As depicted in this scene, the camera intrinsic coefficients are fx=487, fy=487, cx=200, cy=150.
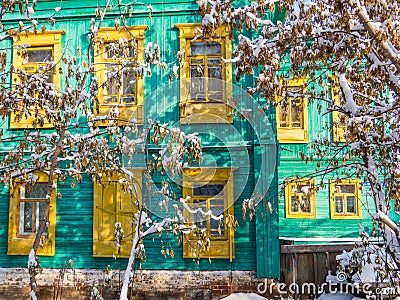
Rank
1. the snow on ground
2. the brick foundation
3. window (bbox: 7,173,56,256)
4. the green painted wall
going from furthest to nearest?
the green painted wall
window (bbox: 7,173,56,256)
the brick foundation
the snow on ground

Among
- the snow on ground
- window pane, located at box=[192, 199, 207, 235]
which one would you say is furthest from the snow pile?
window pane, located at box=[192, 199, 207, 235]

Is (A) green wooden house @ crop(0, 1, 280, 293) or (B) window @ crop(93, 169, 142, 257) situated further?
(B) window @ crop(93, 169, 142, 257)

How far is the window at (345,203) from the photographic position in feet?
52.3

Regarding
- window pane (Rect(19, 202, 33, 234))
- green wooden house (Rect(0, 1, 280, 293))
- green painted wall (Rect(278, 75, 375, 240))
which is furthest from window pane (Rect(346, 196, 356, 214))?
window pane (Rect(19, 202, 33, 234))

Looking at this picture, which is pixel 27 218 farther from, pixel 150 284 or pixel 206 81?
pixel 206 81

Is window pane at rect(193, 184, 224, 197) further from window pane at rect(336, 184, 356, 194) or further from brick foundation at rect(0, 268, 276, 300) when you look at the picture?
window pane at rect(336, 184, 356, 194)

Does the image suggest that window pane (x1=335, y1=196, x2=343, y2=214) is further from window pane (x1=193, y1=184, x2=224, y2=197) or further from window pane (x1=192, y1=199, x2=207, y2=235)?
window pane (x1=192, y1=199, x2=207, y2=235)

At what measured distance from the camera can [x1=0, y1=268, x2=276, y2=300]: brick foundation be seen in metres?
11.0

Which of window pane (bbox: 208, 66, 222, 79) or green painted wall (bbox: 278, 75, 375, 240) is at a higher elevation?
window pane (bbox: 208, 66, 222, 79)

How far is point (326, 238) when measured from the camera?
51.3 feet

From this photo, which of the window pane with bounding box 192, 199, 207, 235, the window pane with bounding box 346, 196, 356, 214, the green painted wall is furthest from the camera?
the window pane with bounding box 346, 196, 356, 214

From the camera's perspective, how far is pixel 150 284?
11.2 meters

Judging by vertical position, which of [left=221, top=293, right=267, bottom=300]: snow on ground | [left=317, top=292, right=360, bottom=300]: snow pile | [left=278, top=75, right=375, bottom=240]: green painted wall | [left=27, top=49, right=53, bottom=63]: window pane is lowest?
[left=221, top=293, right=267, bottom=300]: snow on ground

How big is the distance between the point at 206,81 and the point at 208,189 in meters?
2.59
